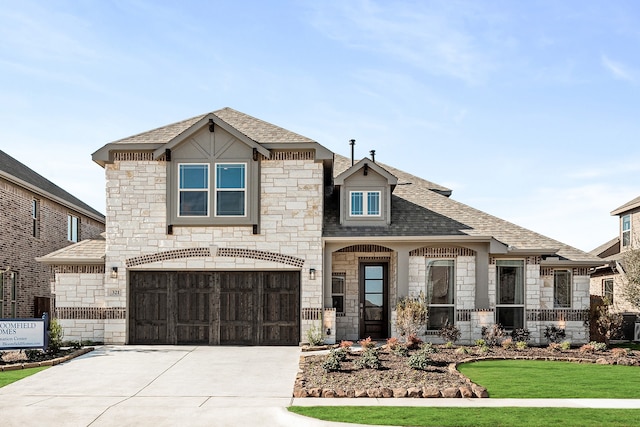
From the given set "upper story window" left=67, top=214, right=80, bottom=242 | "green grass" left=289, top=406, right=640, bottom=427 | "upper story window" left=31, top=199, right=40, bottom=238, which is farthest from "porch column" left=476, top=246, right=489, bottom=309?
"upper story window" left=67, top=214, right=80, bottom=242

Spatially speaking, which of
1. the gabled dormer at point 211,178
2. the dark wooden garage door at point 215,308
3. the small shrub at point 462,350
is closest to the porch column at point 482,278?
the small shrub at point 462,350

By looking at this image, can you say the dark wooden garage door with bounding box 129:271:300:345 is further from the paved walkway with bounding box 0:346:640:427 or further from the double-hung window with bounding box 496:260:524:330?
the double-hung window with bounding box 496:260:524:330

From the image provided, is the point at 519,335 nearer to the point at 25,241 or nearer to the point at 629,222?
the point at 629,222

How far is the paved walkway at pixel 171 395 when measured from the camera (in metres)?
10.8

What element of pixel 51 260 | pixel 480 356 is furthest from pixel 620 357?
pixel 51 260

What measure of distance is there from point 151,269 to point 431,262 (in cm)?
837

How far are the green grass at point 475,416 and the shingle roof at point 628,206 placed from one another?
19.7 metres

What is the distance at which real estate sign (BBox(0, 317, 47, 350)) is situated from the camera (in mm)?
16812

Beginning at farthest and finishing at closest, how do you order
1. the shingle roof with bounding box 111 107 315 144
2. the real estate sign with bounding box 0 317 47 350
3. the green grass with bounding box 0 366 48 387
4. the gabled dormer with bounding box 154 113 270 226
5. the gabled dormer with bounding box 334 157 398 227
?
1. the gabled dormer with bounding box 334 157 398 227
2. the shingle roof with bounding box 111 107 315 144
3. the gabled dormer with bounding box 154 113 270 226
4. the real estate sign with bounding box 0 317 47 350
5. the green grass with bounding box 0 366 48 387

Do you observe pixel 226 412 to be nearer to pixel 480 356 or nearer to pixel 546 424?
pixel 546 424

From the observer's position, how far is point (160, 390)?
13289mm

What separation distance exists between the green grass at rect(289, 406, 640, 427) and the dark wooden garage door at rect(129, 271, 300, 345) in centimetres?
887

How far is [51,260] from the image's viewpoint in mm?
20250

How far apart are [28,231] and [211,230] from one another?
10.1m
